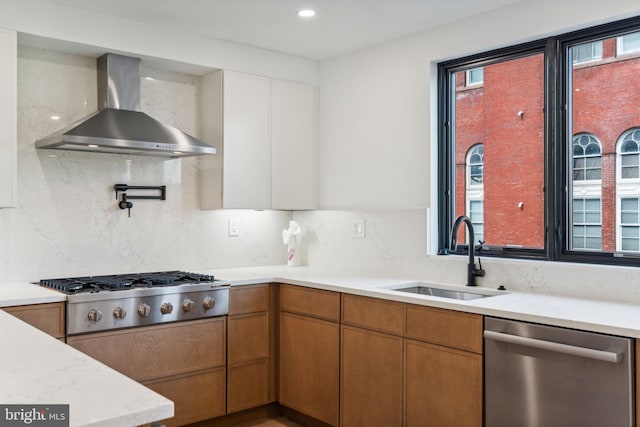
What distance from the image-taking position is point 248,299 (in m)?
3.48

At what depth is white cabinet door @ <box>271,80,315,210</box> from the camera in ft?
13.1

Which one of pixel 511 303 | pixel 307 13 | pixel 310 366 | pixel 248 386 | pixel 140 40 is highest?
pixel 307 13

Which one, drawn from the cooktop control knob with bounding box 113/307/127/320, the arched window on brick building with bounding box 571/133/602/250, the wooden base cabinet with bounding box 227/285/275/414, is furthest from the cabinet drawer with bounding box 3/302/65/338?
the arched window on brick building with bounding box 571/133/602/250

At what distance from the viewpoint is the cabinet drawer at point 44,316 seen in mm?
2672

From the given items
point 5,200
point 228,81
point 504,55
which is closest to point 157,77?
point 228,81

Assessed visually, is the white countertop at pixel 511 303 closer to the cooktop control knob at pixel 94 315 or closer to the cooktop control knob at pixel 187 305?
the cooktop control knob at pixel 187 305

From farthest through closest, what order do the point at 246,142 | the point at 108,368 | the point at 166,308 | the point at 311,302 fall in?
the point at 246,142
the point at 311,302
the point at 166,308
the point at 108,368

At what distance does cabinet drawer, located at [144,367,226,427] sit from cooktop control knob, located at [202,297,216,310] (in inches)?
14.5

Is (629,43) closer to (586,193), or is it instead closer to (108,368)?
(586,193)

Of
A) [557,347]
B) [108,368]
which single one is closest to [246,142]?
[557,347]

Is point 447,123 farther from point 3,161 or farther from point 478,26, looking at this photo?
point 3,161

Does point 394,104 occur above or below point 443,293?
above

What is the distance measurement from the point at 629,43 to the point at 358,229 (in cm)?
194

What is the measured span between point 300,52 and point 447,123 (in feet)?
3.80
